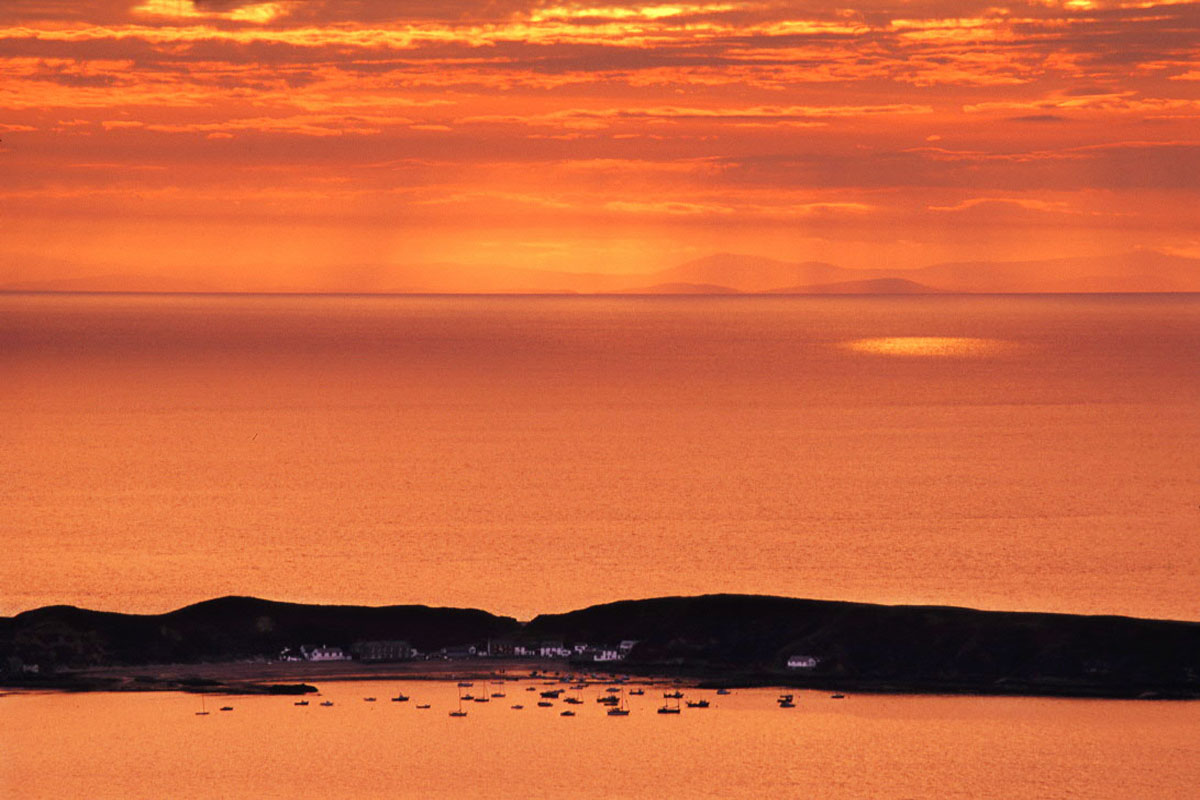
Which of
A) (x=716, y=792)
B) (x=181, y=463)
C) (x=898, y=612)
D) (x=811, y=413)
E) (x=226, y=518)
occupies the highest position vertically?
(x=811, y=413)

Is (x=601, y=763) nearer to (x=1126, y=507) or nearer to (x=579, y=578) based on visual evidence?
(x=579, y=578)

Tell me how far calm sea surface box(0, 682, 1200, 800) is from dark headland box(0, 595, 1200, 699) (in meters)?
2.05

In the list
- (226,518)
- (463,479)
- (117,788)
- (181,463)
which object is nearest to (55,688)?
(117,788)

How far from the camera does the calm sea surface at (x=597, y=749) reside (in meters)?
63.6

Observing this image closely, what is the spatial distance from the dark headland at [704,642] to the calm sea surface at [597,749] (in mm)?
2047

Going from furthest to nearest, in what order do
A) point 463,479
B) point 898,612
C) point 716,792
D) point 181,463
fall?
point 181,463
point 463,479
point 898,612
point 716,792

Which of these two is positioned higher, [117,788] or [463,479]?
[463,479]

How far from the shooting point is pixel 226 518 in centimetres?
11431

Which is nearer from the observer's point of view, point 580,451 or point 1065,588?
point 1065,588

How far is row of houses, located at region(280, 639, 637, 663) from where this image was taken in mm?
78250

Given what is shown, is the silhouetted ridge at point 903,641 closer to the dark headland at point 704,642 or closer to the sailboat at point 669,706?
the dark headland at point 704,642

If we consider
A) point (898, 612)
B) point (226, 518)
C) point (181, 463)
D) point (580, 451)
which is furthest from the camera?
point (580, 451)

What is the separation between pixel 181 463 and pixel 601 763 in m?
82.8

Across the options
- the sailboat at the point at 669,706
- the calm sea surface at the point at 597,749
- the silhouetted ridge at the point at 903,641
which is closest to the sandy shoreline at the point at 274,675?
the calm sea surface at the point at 597,749
